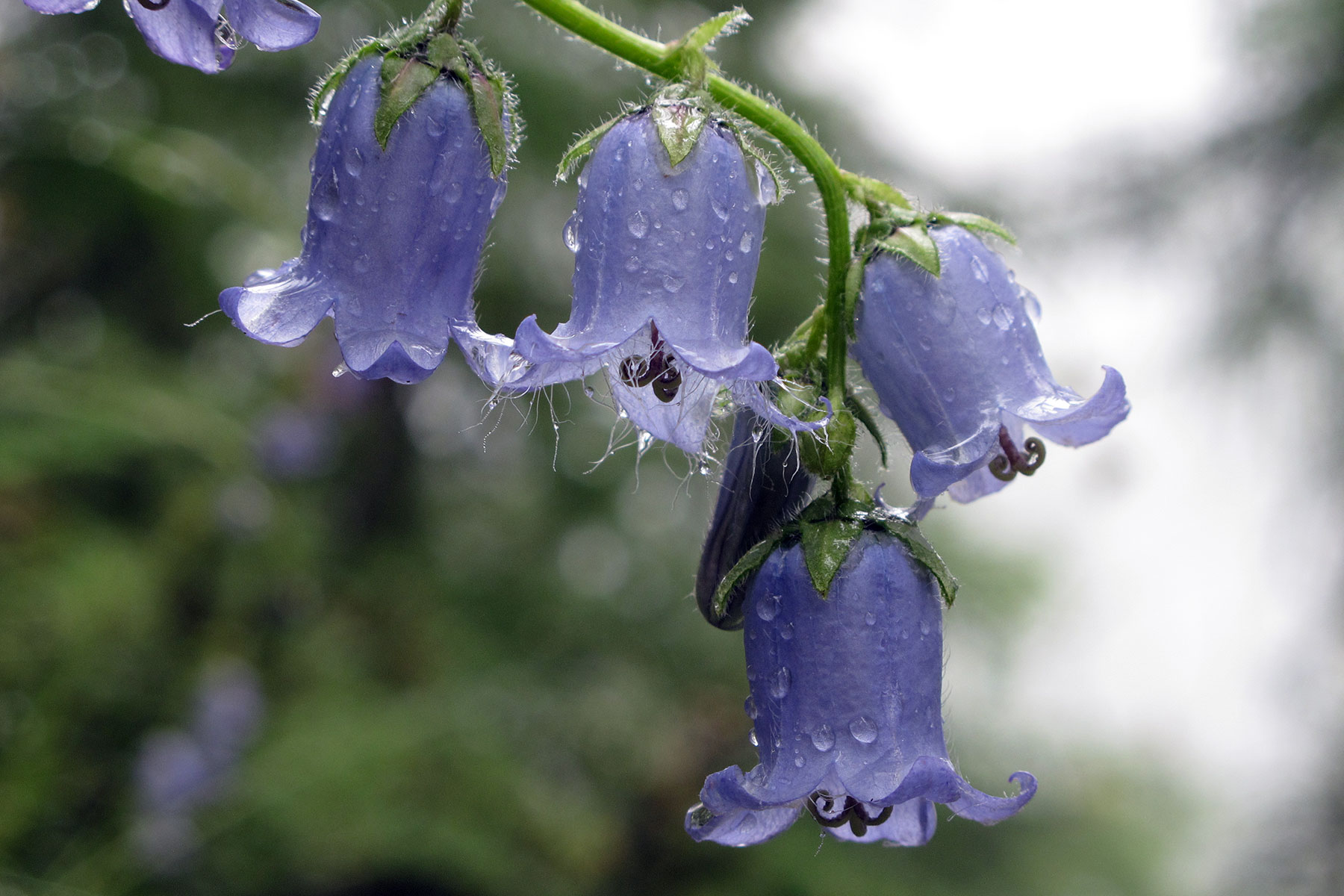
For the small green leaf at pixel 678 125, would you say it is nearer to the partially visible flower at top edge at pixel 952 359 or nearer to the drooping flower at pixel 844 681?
the partially visible flower at top edge at pixel 952 359

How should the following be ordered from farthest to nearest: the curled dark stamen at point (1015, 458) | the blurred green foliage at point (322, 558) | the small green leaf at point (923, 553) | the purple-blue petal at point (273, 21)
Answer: the blurred green foliage at point (322, 558), the curled dark stamen at point (1015, 458), the small green leaf at point (923, 553), the purple-blue petal at point (273, 21)

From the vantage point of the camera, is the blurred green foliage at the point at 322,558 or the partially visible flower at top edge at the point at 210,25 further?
the blurred green foliage at the point at 322,558

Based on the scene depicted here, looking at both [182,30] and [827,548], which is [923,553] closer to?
[827,548]

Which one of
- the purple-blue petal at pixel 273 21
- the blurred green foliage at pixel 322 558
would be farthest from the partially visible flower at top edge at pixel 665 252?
the blurred green foliage at pixel 322 558

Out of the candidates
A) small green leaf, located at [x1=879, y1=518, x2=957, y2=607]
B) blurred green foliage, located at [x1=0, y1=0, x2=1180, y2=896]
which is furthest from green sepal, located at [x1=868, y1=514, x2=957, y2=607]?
blurred green foliage, located at [x1=0, y1=0, x2=1180, y2=896]

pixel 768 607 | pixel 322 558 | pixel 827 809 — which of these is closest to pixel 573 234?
pixel 768 607

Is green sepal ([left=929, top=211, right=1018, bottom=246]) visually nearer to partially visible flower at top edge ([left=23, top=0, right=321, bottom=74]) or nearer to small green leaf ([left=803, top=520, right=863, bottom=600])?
small green leaf ([left=803, top=520, right=863, bottom=600])

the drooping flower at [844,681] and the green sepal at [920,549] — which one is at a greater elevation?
the green sepal at [920,549]
